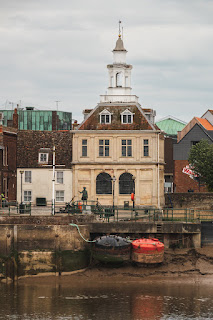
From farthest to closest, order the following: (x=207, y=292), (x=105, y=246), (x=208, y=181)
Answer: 1. (x=208, y=181)
2. (x=105, y=246)
3. (x=207, y=292)

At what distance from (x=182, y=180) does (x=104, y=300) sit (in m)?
46.3

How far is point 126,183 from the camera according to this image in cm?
7762

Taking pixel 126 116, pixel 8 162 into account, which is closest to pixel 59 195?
pixel 8 162

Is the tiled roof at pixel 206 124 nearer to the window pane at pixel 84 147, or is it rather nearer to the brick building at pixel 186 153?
the brick building at pixel 186 153

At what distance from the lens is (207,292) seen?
5362 centimetres

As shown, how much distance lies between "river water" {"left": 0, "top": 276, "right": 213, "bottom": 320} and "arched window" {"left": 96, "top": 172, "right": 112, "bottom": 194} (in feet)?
71.5

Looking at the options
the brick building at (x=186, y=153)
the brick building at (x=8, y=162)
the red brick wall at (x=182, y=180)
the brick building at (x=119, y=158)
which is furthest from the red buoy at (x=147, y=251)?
the brick building at (x=186, y=153)

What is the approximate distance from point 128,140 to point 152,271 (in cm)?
2303

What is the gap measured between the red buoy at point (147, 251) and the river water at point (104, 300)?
1894 millimetres

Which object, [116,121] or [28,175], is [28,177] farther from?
[116,121]

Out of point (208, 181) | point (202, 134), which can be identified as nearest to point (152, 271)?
point (208, 181)

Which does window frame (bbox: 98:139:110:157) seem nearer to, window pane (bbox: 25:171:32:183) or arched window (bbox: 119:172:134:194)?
arched window (bbox: 119:172:134:194)

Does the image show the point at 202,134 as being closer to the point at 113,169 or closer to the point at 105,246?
the point at 113,169

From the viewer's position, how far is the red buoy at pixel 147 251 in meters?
57.0
